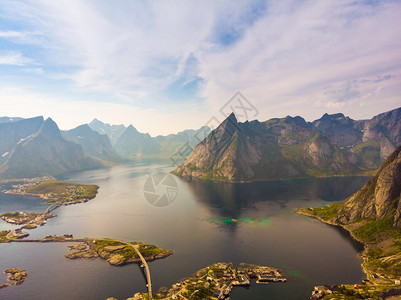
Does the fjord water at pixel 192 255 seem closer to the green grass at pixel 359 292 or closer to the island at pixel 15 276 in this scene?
the island at pixel 15 276

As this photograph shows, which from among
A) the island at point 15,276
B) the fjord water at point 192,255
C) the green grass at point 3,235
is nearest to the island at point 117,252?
the fjord water at point 192,255

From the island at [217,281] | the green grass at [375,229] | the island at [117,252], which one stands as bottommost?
the island at [117,252]

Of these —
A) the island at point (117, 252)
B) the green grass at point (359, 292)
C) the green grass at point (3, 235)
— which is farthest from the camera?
the green grass at point (3, 235)

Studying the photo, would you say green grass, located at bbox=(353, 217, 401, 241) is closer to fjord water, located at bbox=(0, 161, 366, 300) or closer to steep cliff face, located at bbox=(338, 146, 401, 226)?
steep cliff face, located at bbox=(338, 146, 401, 226)

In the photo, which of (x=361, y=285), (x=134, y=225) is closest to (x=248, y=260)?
(x=361, y=285)

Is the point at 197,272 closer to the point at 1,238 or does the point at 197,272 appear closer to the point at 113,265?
the point at 113,265

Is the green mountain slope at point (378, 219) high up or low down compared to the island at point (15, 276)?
up
